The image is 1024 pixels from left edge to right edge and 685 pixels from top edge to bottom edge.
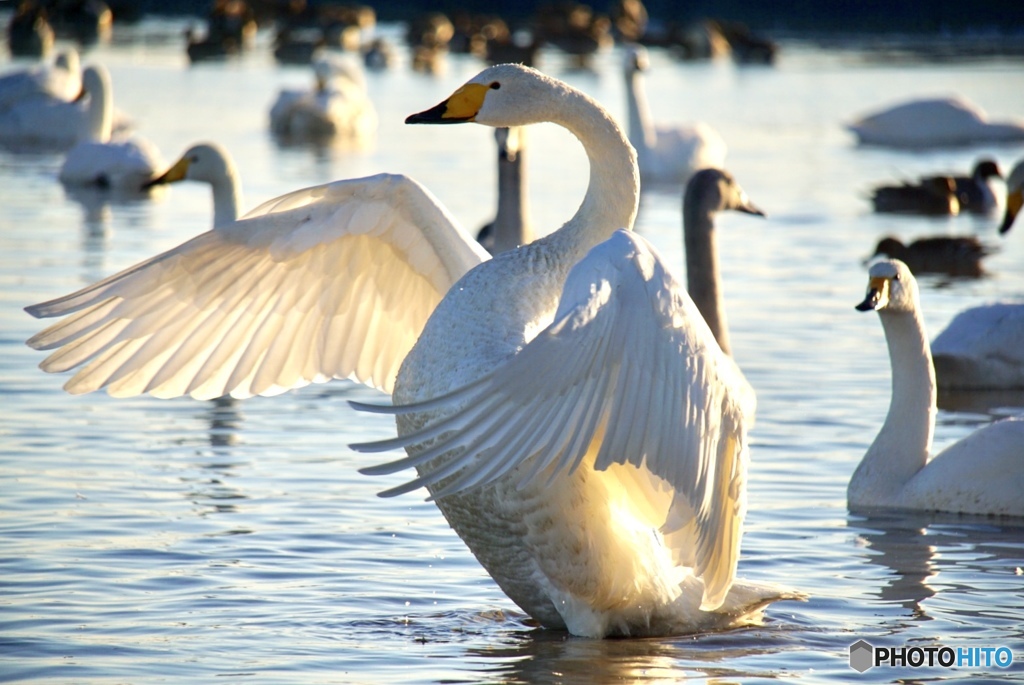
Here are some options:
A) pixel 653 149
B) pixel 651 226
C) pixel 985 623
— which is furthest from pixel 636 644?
pixel 653 149

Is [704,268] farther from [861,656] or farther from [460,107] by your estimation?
[460,107]

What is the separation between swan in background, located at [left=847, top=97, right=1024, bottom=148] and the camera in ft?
77.8

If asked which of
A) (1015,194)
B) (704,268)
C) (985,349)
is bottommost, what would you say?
(985,349)

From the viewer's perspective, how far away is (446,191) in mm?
17656

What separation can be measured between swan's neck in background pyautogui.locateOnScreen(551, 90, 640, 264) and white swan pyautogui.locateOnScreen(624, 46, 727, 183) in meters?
14.4

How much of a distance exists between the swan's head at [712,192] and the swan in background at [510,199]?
1155 mm

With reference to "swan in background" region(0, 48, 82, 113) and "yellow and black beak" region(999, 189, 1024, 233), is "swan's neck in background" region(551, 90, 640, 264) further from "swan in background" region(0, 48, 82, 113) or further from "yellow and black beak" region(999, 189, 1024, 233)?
"swan in background" region(0, 48, 82, 113)

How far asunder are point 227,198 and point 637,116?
9080mm

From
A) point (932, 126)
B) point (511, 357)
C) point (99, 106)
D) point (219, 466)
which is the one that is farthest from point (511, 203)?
point (932, 126)

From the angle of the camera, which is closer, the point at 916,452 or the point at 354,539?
the point at 354,539

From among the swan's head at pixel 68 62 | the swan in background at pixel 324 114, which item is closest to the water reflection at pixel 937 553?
the swan in background at pixel 324 114

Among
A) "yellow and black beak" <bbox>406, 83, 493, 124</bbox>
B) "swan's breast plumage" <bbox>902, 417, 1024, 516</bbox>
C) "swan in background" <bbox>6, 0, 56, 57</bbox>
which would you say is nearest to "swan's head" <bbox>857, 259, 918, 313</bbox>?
"swan's breast plumage" <bbox>902, 417, 1024, 516</bbox>

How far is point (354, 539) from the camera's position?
22.1 ft

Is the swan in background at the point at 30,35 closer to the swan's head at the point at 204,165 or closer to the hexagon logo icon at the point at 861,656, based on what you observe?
the swan's head at the point at 204,165
